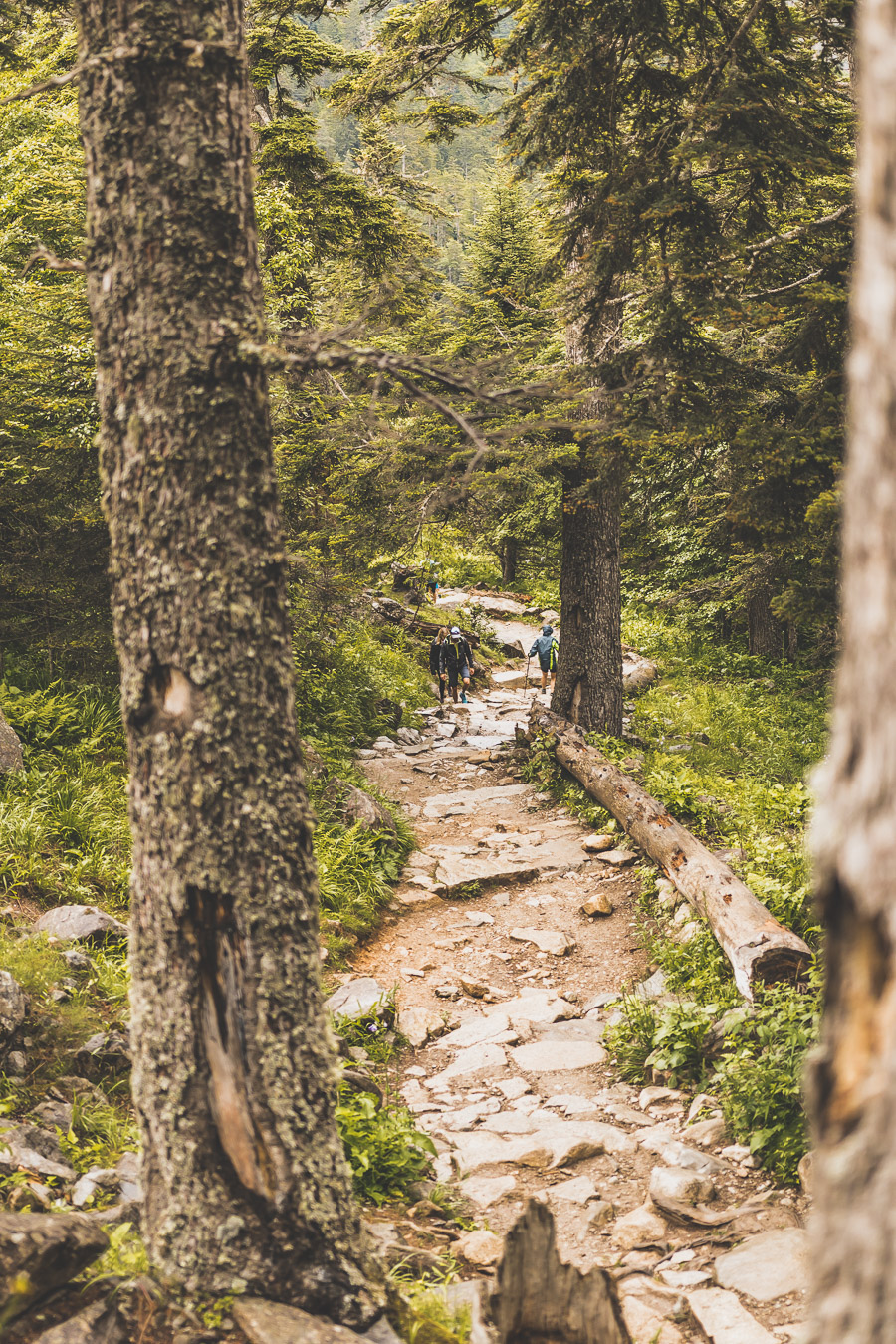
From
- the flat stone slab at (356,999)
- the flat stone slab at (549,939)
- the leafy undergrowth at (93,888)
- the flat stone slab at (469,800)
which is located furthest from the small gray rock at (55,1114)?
the flat stone slab at (469,800)

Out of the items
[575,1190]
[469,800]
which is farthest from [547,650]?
[575,1190]

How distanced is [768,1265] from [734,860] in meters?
4.57

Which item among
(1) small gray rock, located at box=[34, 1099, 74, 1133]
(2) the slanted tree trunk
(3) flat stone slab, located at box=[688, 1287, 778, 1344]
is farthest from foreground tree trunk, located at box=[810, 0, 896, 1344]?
(2) the slanted tree trunk

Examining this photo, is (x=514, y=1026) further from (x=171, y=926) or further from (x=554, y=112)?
(x=554, y=112)

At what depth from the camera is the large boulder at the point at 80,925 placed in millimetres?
6246

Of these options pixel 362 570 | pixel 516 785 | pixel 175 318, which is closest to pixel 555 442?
pixel 362 570

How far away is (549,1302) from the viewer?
3.15 meters

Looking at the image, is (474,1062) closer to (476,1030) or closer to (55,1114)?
(476,1030)

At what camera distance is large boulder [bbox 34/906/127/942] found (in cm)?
625

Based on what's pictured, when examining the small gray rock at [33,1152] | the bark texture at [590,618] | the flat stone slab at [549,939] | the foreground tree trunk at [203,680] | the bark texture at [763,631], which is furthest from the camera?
the bark texture at [763,631]

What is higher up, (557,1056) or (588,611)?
(588,611)

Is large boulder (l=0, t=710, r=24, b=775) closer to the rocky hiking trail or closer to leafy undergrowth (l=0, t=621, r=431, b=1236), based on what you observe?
leafy undergrowth (l=0, t=621, r=431, b=1236)

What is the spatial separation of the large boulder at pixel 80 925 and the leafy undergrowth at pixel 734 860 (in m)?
3.87

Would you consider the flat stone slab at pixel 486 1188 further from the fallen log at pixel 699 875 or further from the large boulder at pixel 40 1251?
the large boulder at pixel 40 1251
